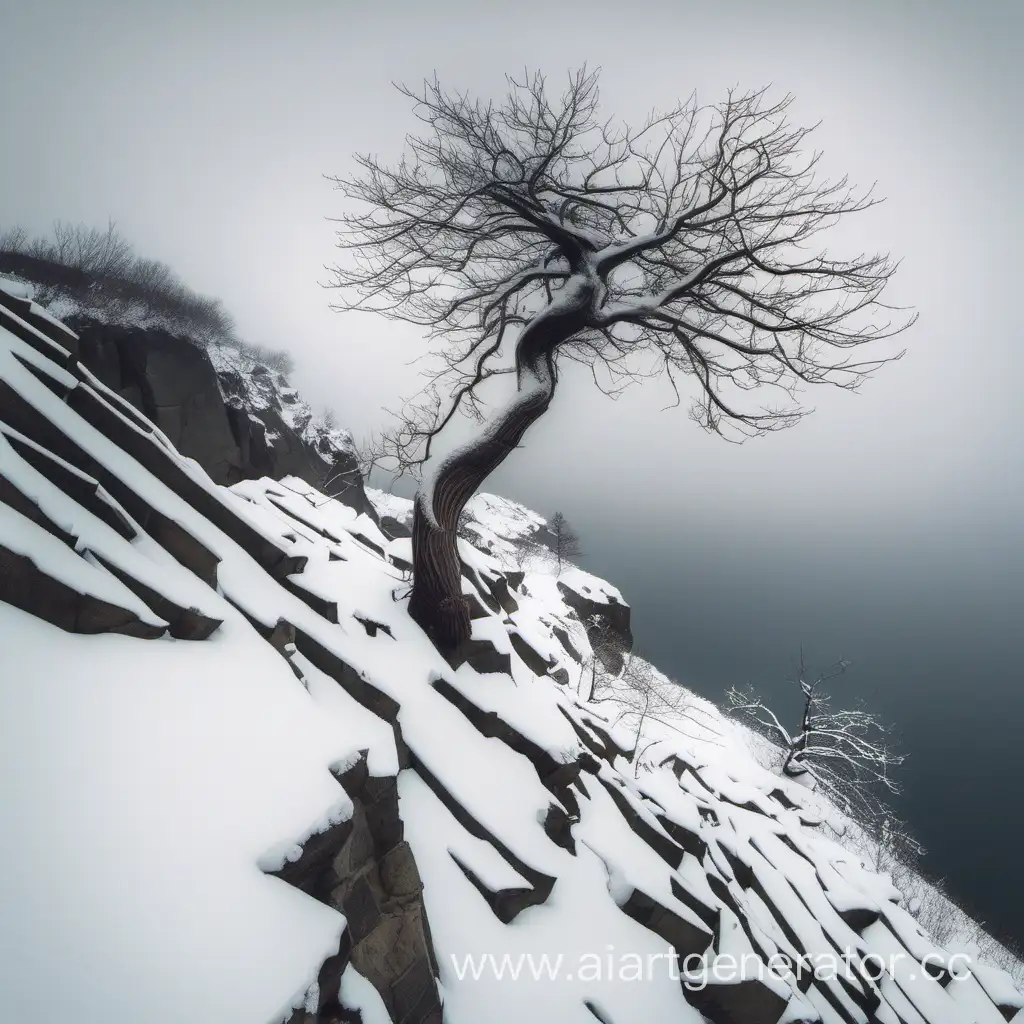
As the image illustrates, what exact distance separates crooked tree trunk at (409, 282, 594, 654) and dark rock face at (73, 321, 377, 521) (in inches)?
319

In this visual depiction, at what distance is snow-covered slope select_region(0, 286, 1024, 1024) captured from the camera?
163 cm

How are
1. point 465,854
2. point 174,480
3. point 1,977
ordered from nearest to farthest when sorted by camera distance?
point 1,977 < point 465,854 < point 174,480

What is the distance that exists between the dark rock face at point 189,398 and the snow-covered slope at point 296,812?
8.75 m

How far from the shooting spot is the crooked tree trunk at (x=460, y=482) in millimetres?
4883

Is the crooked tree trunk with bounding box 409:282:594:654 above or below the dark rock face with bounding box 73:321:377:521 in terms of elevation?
above

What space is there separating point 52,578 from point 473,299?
193 inches

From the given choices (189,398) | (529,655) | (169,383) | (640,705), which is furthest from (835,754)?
(169,383)

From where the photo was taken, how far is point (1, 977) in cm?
125

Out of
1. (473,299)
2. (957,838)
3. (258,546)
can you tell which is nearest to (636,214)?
(473,299)

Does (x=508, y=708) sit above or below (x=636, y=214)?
below

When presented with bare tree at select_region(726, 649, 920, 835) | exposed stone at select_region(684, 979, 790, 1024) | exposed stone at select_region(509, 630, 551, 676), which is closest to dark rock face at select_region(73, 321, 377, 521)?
exposed stone at select_region(509, 630, 551, 676)

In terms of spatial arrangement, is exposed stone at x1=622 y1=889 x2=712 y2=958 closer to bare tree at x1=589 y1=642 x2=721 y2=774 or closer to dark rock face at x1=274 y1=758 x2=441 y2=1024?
dark rock face at x1=274 y1=758 x2=441 y2=1024

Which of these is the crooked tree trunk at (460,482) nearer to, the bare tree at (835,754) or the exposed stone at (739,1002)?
the exposed stone at (739,1002)

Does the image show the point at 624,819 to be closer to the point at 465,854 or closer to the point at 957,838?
the point at 465,854
